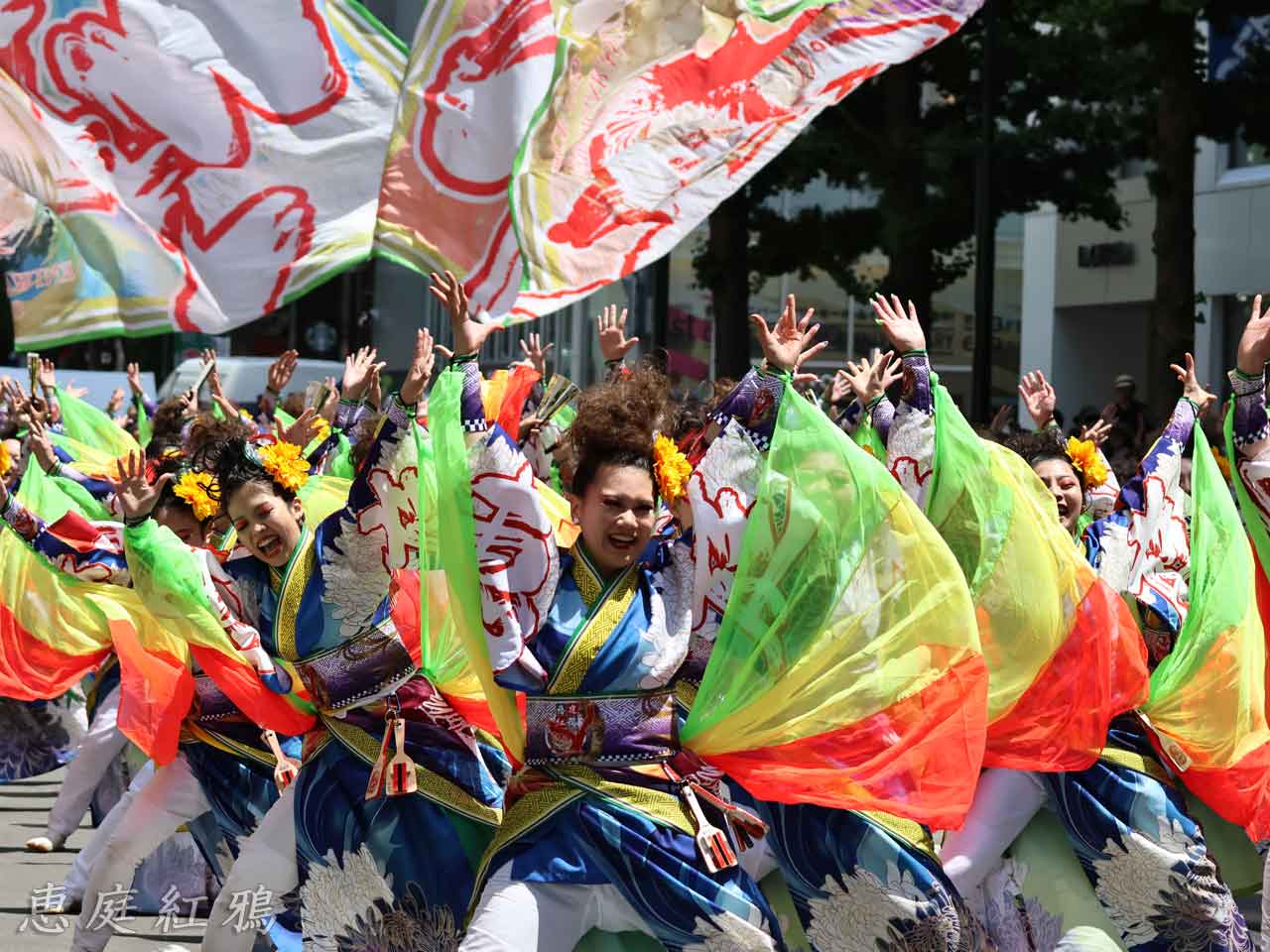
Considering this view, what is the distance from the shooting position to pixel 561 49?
7254 mm

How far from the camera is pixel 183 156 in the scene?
6.83 m

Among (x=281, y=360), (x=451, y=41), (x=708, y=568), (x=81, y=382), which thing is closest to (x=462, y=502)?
(x=708, y=568)

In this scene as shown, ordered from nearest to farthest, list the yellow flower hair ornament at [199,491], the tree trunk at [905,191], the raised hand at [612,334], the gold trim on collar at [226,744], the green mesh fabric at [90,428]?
1. the yellow flower hair ornament at [199,491]
2. the gold trim on collar at [226,744]
3. the raised hand at [612,334]
4. the green mesh fabric at [90,428]
5. the tree trunk at [905,191]

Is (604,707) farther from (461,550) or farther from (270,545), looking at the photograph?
(270,545)

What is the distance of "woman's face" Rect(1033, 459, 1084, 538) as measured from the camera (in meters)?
5.84

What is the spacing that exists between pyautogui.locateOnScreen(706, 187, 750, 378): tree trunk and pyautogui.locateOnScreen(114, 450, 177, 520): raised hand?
11.9 metres

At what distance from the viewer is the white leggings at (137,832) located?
5602mm

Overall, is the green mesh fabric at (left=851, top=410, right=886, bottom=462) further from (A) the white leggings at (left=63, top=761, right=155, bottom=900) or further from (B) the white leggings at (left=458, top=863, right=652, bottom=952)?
(A) the white leggings at (left=63, top=761, right=155, bottom=900)

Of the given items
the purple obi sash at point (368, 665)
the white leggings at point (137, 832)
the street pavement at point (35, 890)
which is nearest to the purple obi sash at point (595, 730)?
the purple obi sash at point (368, 665)

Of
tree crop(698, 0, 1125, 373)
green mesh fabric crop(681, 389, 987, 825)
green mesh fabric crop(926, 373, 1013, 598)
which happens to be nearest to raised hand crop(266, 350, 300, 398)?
green mesh fabric crop(926, 373, 1013, 598)

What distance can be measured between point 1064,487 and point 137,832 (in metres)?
2.84

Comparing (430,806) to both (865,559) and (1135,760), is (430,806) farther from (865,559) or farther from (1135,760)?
(1135,760)

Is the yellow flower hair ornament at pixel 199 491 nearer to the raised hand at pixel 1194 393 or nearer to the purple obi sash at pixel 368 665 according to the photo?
the purple obi sash at pixel 368 665

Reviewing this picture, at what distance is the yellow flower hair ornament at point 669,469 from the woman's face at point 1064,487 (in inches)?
71.8
